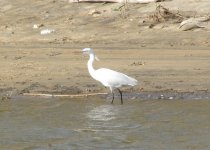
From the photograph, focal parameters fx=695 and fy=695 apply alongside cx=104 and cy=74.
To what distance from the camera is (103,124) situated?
413 inches

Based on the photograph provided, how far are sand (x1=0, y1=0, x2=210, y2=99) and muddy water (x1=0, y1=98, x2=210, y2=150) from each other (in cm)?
118

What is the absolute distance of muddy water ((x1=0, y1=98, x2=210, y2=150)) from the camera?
9312 millimetres

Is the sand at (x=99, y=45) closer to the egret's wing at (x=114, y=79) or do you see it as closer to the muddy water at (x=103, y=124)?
the egret's wing at (x=114, y=79)

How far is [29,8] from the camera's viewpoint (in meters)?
25.7

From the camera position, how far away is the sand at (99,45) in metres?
14.0

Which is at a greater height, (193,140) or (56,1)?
(56,1)

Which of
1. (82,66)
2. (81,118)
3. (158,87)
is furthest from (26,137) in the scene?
(82,66)

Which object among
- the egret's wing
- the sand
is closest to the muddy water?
the egret's wing

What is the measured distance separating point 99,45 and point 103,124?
845cm

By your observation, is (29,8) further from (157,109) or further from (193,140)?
(193,140)

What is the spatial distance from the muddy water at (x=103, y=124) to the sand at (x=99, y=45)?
118 cm

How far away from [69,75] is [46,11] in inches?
409

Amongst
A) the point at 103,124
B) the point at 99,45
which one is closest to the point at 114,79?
the point at 103,124

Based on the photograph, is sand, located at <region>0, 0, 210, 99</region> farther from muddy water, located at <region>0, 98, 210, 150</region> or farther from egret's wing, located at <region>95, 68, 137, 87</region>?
muddy water, located at <region>0, 98, 210, 150</region>
